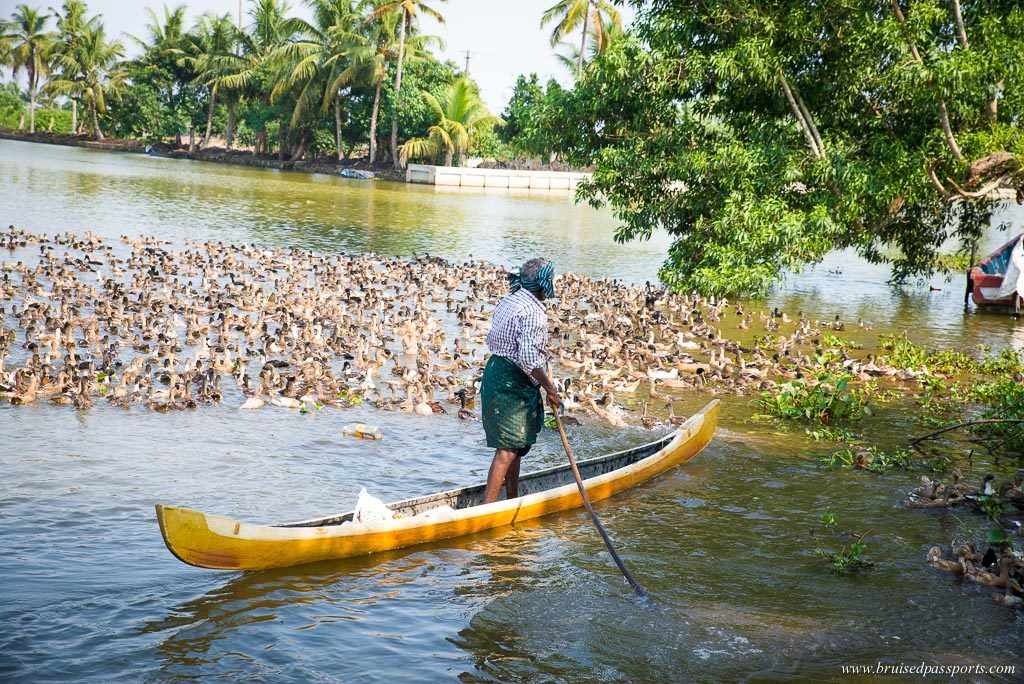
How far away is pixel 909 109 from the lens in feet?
61.6

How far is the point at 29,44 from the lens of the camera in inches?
3187

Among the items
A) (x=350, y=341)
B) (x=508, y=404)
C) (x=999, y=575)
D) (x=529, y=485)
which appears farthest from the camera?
(x=350, y=341)

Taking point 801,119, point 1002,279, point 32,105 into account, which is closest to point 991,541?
point 801,119

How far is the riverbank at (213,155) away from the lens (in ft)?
224

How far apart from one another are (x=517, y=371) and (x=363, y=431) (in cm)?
333

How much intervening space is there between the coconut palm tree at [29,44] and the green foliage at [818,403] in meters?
83.2

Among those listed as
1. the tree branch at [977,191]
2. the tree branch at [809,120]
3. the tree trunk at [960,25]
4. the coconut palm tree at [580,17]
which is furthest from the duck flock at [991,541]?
the coconut palm tree at [580,17]

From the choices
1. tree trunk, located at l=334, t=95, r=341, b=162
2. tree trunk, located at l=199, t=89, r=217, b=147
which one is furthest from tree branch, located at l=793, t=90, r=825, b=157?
tree trunk, located at l=199, t=89, r=217, b=147

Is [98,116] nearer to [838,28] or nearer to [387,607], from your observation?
[838,28]

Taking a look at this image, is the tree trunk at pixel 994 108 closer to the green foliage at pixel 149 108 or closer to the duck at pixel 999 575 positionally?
the duck at pixel 999 575

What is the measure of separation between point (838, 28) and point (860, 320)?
5929 mm

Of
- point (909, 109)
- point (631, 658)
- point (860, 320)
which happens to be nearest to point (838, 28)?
point (909, 109)

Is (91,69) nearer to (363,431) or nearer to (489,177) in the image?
(489,177)

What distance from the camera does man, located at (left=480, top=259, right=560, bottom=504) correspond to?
7.97 m
